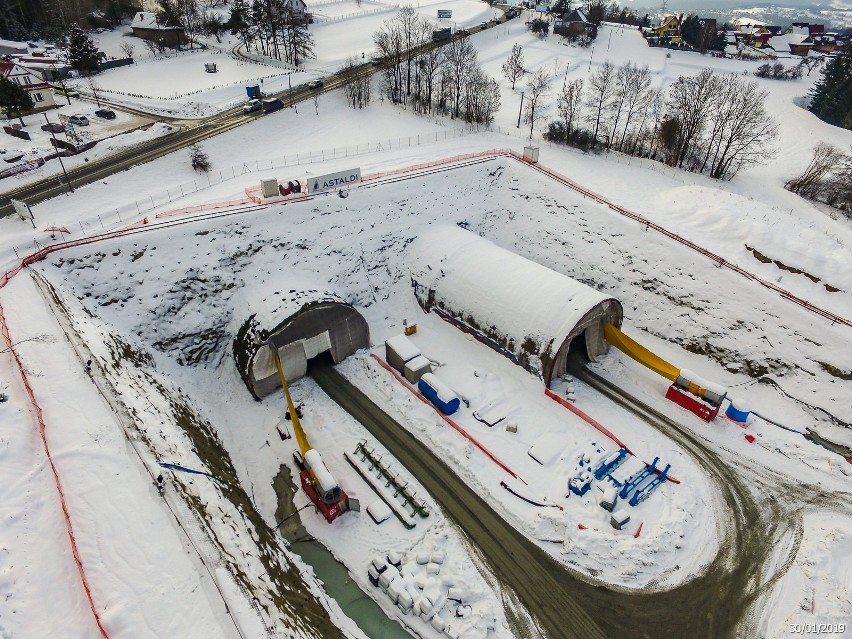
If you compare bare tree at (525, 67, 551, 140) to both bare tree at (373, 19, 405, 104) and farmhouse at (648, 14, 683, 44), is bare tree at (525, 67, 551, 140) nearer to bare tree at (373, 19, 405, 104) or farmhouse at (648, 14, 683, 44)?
bare tree at (373, 19, 405, 104)

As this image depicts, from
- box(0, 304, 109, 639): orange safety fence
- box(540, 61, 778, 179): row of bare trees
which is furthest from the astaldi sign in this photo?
box(540, 61, 778, 179): row of bare trees

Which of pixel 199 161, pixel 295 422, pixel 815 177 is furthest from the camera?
pixel 815 177

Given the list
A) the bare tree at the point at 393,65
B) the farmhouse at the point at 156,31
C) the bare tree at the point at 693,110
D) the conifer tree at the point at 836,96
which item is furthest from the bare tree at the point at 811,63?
the farmhouse at the point at 156,31

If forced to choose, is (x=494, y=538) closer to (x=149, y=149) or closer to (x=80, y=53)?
(x=149, y=149)

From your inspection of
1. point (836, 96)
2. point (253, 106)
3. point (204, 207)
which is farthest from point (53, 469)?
point (836, 96)

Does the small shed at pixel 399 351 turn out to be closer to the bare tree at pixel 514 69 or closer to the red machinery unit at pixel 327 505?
the red machinery unit at pixel 327 505

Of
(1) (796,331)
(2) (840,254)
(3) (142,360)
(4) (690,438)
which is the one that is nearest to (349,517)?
(3) (142,360)
